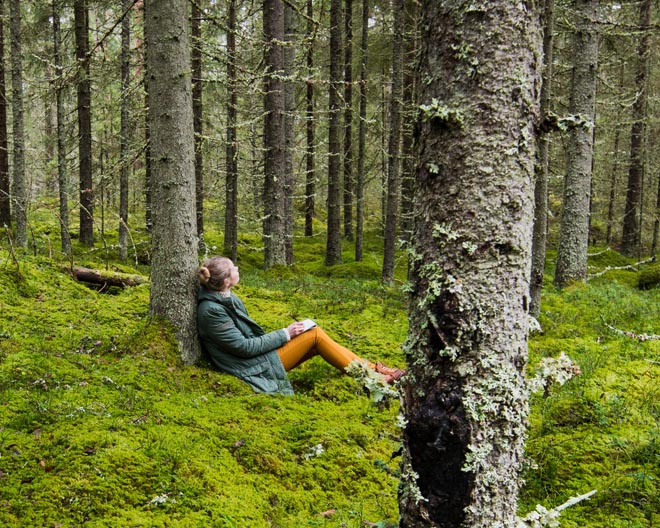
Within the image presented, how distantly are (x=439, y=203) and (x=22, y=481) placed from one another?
2.77m

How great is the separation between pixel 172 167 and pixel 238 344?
1766 millimetres

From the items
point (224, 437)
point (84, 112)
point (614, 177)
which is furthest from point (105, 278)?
point (614, 177)

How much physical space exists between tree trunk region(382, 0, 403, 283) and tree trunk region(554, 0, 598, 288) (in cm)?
372

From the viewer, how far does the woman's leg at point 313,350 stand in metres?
5.20

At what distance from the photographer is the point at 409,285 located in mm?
2039

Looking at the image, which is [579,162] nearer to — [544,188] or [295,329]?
[544,188]

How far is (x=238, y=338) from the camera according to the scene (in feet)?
15.5

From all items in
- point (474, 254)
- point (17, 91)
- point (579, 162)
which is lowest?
point (474, 254)

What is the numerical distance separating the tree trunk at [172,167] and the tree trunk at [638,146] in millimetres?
16462

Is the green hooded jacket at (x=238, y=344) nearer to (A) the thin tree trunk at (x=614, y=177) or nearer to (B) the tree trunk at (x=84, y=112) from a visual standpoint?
(B) the tree trunk at (x=84, y=112)

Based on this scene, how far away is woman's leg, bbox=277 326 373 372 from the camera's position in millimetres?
5199

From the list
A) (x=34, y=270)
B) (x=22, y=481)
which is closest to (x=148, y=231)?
(x=34, y=270)

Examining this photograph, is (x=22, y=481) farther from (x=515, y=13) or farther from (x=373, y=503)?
(x=515, y=13)

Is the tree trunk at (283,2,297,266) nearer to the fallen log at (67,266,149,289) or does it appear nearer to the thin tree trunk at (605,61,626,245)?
the fallen log at (67,266,149,289)
